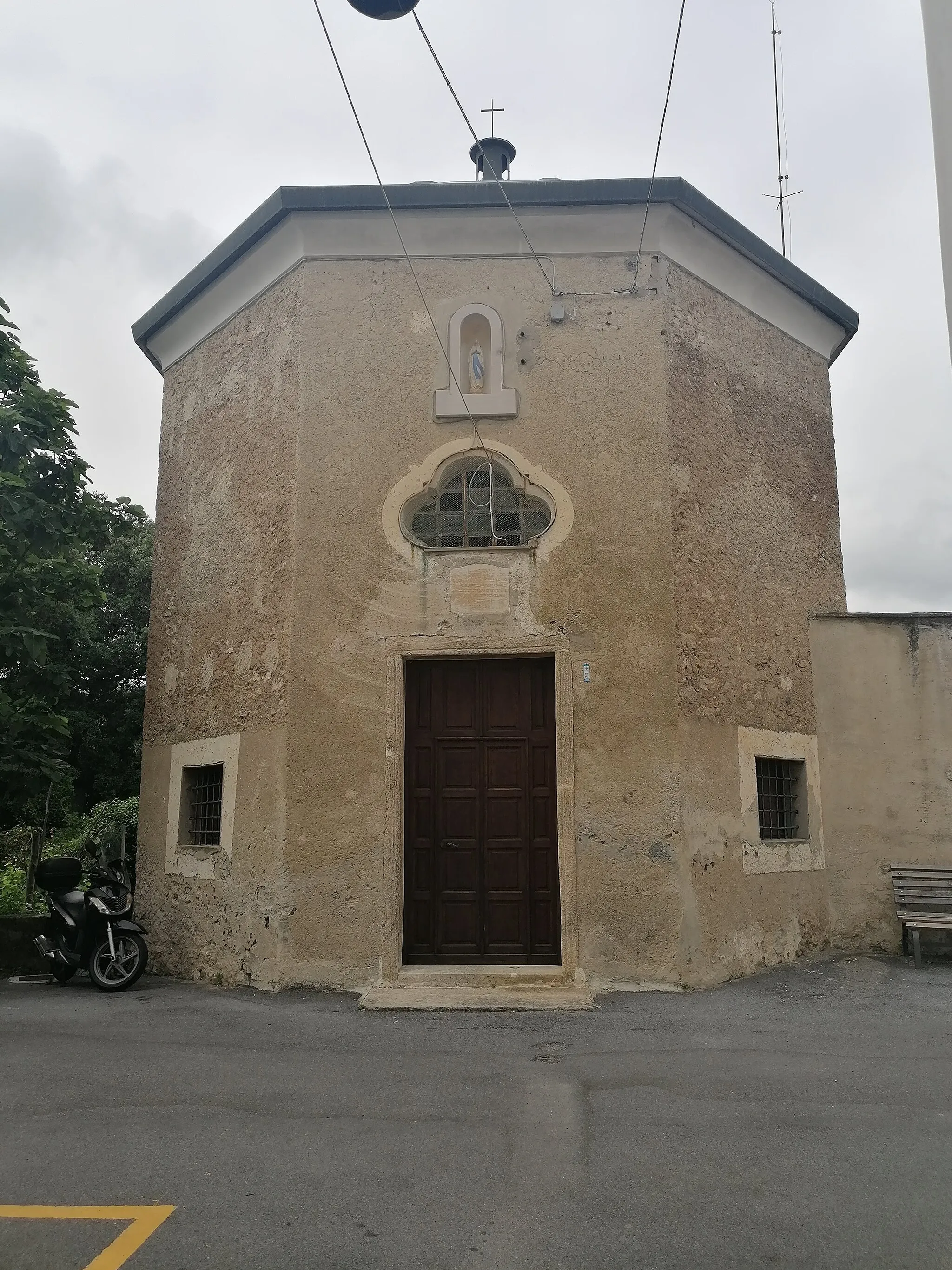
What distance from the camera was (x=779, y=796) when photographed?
9047 millimetres

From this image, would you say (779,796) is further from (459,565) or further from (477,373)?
(477,373)

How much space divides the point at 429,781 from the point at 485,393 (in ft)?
10.8

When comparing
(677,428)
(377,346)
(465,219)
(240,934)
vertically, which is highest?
(465,219)

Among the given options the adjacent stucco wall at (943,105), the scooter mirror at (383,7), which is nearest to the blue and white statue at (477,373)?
the scooter mirror at (383,7)

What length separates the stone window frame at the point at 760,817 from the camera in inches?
326

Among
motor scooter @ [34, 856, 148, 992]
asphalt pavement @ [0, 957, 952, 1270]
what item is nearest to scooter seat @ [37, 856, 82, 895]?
motor scooter @ [34, 856, 148, 992]

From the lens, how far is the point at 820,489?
10.0 m

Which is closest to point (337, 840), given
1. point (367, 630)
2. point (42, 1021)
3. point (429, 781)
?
point (429, 781)

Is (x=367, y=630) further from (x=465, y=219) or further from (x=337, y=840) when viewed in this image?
(x=465, y=219)

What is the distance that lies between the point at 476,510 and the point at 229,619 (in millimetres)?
2415

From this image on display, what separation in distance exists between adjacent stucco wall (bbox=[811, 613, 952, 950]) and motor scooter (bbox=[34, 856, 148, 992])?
20.3 feet

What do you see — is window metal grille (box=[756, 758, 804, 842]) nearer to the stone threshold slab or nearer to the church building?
the church building

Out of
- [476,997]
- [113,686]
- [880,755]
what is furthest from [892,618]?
[113,686]

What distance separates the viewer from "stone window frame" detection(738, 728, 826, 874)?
829 cm
